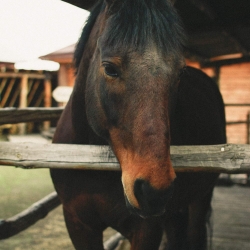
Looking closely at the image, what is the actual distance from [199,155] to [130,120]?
0.53 metres

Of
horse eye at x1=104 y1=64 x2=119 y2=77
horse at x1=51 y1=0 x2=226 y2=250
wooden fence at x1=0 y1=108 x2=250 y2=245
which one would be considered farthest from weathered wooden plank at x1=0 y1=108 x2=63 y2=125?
horse eye at x1=104 y1=64 x2=119 y2=77

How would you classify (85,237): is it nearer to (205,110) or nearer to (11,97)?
(205,110)

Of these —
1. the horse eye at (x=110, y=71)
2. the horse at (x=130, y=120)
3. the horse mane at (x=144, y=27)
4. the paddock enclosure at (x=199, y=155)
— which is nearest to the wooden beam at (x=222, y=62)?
the paddock enclosure at (x=199, y=155)

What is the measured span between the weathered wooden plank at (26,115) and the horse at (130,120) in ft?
2.08

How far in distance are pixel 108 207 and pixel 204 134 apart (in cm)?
107

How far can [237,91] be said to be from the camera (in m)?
8.92

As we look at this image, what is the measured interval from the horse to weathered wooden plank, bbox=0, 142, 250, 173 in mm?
126

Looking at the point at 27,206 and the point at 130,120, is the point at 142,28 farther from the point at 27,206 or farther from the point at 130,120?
the point at 27,206

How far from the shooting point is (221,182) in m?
6.53

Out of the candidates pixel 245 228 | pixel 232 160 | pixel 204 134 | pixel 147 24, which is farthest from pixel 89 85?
pixel 245 228

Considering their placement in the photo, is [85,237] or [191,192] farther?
[191,192]

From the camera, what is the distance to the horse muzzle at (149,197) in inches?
44.4

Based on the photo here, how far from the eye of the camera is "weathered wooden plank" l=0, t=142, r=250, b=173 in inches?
Answer: 63.8

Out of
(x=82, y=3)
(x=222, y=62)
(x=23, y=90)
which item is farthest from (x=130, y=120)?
(x=23, y=90)
